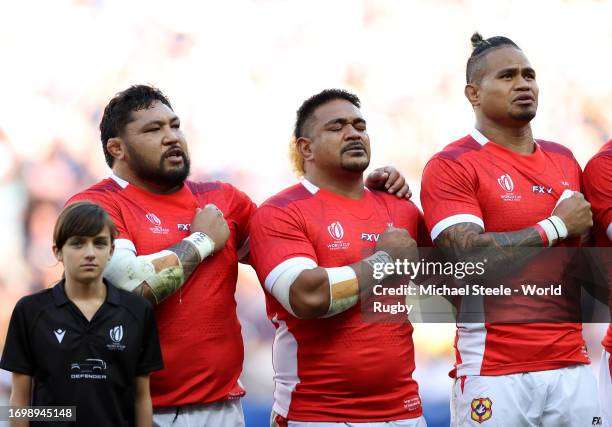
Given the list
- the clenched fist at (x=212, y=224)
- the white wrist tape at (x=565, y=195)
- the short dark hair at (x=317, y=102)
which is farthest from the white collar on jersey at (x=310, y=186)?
the white wrist tape at (x=565, y=195)

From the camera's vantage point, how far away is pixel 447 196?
373cm

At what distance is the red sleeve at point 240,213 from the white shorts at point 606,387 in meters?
1.55

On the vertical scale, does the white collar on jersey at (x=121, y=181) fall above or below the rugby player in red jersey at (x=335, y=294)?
above

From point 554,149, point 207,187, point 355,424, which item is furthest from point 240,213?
point 554,149

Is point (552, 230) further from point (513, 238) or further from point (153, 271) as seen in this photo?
point (153, 271)

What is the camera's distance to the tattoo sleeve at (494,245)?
358cm

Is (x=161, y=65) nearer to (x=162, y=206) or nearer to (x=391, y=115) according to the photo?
(x=391, y=115)

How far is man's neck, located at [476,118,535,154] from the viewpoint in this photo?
13.0ft

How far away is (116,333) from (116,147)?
0.91 meters

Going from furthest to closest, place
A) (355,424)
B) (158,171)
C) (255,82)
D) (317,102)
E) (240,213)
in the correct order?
(255,82) → (317,102) → (240,213) → (158,171) → (355,424)

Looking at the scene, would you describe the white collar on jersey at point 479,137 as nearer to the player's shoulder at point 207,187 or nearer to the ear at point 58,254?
the player's shoulder at point 207,187

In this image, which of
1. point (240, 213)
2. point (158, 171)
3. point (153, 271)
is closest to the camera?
point (153, 271)

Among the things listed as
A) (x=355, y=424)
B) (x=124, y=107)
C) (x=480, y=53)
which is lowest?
(x=355, y=424)

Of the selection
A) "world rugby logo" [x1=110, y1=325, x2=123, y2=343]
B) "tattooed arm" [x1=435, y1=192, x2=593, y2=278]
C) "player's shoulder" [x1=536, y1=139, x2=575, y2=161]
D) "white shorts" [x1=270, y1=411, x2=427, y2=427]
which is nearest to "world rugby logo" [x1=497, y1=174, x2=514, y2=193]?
"tattooed arm" [x1=435, y1=192, x2=593, y2=278]
